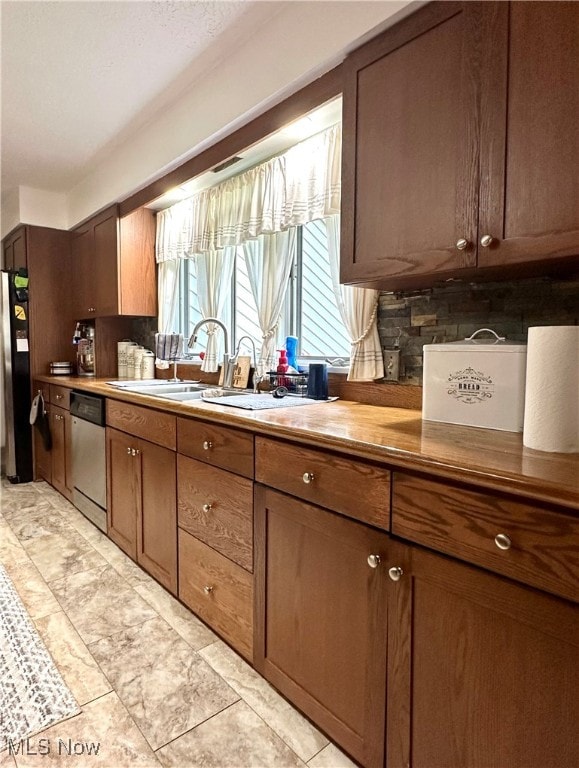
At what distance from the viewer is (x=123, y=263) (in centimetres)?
326

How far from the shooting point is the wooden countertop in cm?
83

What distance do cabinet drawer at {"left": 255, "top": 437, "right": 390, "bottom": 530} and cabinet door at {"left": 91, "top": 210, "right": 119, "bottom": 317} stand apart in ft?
7.82

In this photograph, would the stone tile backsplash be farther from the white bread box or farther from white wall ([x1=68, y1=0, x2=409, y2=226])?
white wall ([x1=68, y1=0, x2=409, y2=226])

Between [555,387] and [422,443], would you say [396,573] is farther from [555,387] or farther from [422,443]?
[555,387]

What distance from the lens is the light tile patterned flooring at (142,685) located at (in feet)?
4.16

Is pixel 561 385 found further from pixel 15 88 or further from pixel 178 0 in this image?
pixel 15 88

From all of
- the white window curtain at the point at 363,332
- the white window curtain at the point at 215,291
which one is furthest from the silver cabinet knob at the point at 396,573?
the white window curtain at the point at 215,291

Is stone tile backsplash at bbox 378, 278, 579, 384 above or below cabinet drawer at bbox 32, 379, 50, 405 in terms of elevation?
above

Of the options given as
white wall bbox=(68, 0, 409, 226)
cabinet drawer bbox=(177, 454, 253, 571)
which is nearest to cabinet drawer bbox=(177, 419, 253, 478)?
cabinet drawer bbox=(177, 454, 253, 571)

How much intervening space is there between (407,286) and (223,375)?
1274 millimetres

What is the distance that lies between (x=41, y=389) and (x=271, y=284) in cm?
237

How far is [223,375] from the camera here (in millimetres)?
2592

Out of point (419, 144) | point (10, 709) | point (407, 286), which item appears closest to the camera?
point (419, 144)

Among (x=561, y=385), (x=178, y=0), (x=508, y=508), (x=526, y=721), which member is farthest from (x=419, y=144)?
(x=526, y=721)
